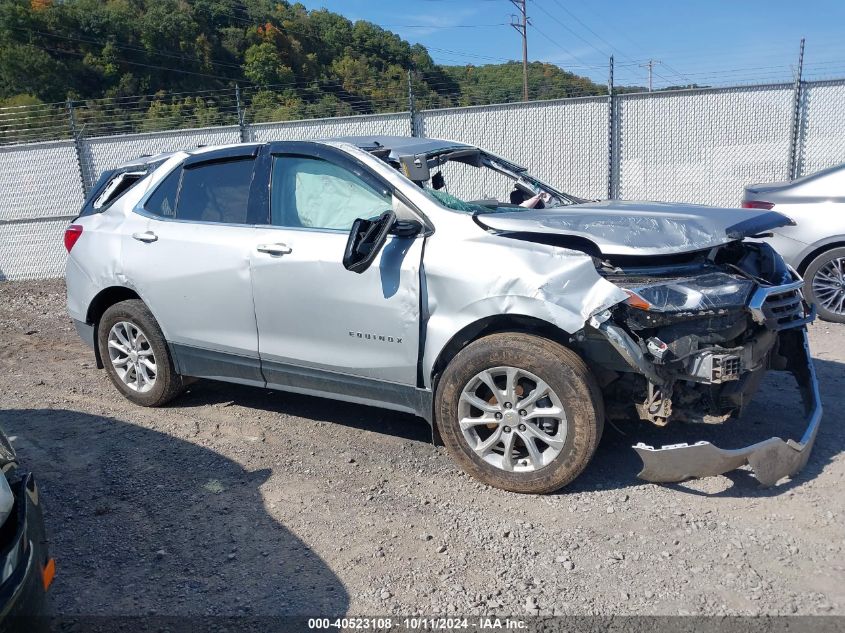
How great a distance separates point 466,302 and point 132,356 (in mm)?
2802

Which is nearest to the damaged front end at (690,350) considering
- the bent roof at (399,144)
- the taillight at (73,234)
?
the bent roof at (399,144)

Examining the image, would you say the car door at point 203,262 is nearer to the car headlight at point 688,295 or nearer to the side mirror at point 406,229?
the side mirror at point 406,229

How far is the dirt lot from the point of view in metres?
3.07

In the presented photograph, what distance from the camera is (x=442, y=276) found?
3924 mm

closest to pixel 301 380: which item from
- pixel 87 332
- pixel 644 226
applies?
pixel 87 332

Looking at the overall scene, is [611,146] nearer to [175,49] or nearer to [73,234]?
[73,234]

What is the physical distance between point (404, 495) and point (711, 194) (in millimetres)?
9569

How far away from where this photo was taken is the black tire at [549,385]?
362 cm

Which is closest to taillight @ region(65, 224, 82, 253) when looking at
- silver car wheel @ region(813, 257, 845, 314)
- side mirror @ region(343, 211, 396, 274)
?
side mirror @ region(343, 211, 396, 274)

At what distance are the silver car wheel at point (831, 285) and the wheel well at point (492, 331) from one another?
455 centimetres

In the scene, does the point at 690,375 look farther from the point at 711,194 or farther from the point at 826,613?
the point at 711,194

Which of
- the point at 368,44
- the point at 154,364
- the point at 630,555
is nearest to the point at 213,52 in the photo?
the point at 368,44

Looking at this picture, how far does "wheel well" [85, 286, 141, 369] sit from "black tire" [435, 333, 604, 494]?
2.67m

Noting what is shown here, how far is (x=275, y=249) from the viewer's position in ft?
14.6
